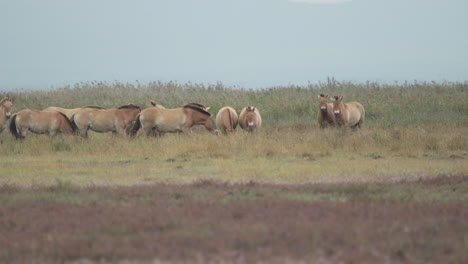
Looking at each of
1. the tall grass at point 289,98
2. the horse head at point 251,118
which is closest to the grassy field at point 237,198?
the horse head at point 251,118

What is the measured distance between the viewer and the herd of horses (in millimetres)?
22094

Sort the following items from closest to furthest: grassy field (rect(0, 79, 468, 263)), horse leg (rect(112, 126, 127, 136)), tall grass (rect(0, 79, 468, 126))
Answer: grassy field (rect(0, 79, 468, 263)) < horse leg (rect(112, 126, 127, 136)) < tall grass (rect(0, 79, 468, 126))

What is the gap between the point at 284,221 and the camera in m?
8.22

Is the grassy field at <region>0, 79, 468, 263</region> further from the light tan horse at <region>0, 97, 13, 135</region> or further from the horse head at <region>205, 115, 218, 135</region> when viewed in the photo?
the horse head at <region>205, 115, 218, 135</region>

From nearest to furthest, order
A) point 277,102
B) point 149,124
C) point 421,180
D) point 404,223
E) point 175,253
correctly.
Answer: point 175,253 → point 404,223 → point 421,180 → point 149,124 → point 277,102

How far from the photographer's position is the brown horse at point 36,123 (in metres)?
22.0

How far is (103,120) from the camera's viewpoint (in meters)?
23.1

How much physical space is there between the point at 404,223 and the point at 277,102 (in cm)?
2536

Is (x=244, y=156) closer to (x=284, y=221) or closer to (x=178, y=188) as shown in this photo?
(x=178, y=188)

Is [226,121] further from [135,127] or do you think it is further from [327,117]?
[327,117]

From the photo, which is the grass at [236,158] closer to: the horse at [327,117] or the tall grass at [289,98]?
the horse at [327,117]

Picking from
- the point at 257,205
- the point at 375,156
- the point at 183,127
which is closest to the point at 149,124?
the point at 183,127

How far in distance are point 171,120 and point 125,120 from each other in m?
1.72

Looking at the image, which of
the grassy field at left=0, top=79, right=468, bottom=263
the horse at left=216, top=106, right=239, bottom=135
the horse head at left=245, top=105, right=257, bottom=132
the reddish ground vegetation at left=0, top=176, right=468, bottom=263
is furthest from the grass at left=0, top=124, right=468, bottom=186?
the reddish ground vegetation at left=0, top=176, right=468, bottom=263
